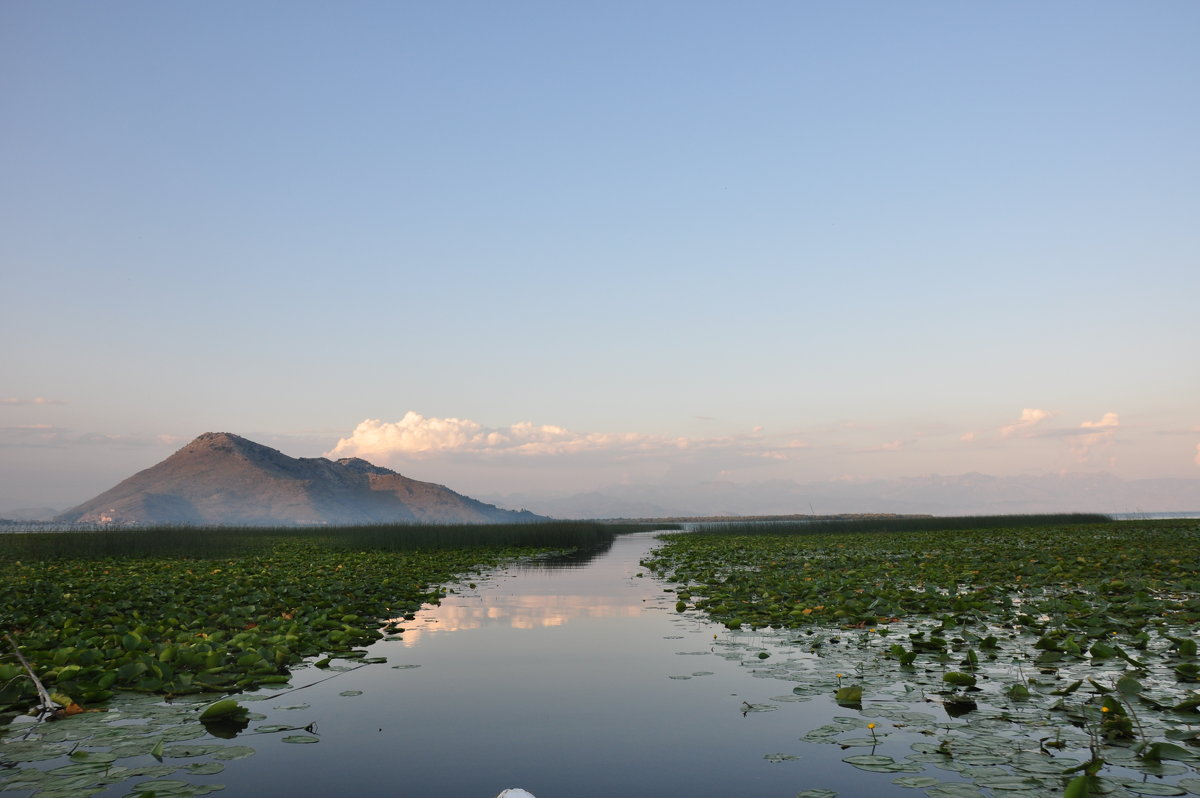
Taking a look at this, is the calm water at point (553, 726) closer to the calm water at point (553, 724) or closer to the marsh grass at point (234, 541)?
the calm water at point (553, 724)

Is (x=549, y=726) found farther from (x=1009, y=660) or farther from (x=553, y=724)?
(x=1009, y=660)

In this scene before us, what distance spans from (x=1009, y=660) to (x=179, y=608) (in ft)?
42.3

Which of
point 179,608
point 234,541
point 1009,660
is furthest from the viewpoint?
point 234,541

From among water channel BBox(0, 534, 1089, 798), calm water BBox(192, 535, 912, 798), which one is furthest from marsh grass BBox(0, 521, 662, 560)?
water channel BBox(0, 534, 1089, 798)

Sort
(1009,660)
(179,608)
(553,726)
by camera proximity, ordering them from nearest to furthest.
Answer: (553,726) → (1009,660) → (179,608)

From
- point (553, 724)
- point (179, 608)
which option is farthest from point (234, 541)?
point (553, 724)

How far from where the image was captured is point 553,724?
288 inches

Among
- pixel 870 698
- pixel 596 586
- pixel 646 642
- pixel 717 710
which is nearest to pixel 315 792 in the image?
pixel 717 710

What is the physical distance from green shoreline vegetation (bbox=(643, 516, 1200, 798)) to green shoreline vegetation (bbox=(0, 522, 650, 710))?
6.38m

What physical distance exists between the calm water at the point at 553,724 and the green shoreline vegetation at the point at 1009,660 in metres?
0.56

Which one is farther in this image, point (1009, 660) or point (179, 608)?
point (179, 608)

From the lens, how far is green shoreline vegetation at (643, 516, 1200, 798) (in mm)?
5633

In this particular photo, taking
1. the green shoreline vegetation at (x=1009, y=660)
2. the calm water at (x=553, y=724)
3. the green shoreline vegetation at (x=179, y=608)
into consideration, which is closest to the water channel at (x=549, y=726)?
the calm water at (x=553, y=724)

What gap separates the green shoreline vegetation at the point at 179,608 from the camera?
8.25 metres
